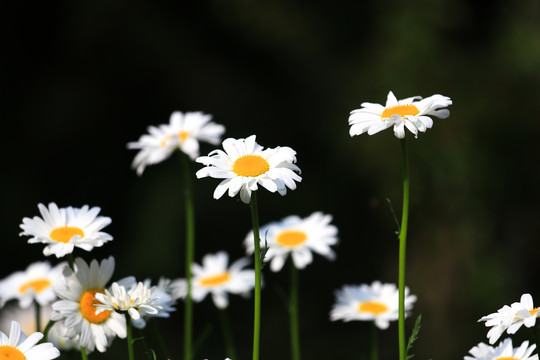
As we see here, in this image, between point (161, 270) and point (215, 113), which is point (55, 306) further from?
point (215, 113)

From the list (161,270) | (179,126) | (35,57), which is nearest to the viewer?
(179,126)

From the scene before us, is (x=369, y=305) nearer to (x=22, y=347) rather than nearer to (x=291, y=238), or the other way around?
(x=291, y=238)

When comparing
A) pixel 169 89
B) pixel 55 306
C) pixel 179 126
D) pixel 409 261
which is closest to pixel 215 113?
pixel 169 89

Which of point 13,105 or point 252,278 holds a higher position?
point 13,105

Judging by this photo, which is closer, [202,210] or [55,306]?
[55,306]

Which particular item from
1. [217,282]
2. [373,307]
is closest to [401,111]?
[373,307]

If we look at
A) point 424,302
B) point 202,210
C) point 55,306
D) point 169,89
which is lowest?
point 55,306

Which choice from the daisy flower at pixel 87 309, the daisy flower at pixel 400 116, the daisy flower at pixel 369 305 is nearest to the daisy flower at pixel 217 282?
the daisy flower at pixel 369 305
